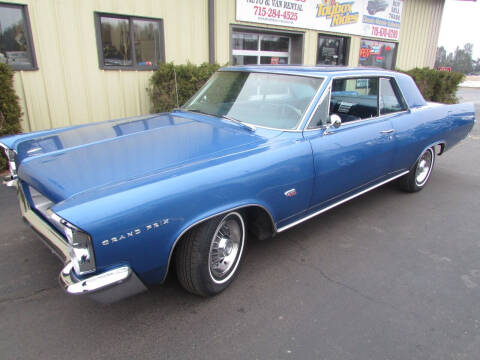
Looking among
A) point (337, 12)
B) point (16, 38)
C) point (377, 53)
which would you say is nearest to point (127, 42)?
point (16, 38)

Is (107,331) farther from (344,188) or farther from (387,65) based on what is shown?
(387,65)

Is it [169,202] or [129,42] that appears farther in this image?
[129,42]

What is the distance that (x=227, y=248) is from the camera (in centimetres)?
272

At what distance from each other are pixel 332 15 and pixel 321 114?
319 inches

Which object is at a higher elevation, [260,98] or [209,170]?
[260,98]

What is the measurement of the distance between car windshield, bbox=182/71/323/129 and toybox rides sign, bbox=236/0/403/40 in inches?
199

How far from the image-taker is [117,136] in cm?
296

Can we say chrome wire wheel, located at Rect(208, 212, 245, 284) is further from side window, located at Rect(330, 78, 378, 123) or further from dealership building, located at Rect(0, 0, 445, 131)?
dealership building, located at Rect(0, 0, 445, 131)

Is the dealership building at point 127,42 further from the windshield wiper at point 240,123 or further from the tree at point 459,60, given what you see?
the tree at point 459,60

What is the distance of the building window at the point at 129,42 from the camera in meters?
6.35

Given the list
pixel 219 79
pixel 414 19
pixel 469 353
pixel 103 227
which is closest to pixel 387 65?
pixel 414 19

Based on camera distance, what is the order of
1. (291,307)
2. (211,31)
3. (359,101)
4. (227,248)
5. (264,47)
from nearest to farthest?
1. (291,307)
2. (227,248)
3. (359,101)
4. (211,31)
5. (264,47)

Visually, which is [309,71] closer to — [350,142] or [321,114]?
[321,114]

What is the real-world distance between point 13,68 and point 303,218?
16.9 feet
